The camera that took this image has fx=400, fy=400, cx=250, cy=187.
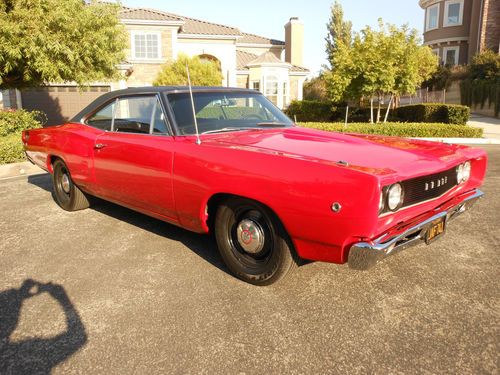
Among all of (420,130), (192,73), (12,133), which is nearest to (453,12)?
(420,130)

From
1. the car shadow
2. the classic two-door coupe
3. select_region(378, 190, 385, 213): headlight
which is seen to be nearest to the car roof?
the classic two-door coupe

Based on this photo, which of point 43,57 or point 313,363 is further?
point 43,57

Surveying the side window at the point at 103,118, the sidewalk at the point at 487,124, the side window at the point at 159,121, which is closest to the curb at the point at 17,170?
the side window at the point at 103,118

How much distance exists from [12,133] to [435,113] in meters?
16.3

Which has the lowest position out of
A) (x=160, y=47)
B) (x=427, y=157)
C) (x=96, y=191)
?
(x=96, y=191)

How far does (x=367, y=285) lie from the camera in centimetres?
305

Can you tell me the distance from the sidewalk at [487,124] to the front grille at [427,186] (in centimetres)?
1391

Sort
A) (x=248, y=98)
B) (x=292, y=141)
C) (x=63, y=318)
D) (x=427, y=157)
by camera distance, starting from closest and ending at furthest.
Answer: (x=63, y=318) → (x=427, y=157) → (x=292, y=141) → (x=248, y=98)

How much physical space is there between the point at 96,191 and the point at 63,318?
1979 mm

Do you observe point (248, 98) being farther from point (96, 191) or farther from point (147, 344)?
point (147, 344)

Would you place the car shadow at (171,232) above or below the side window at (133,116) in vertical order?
below

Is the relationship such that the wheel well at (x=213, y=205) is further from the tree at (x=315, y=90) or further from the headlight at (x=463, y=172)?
the tree at (x=315, y=90)

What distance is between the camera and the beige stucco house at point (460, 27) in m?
28.6

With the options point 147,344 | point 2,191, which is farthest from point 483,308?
point 2,191
